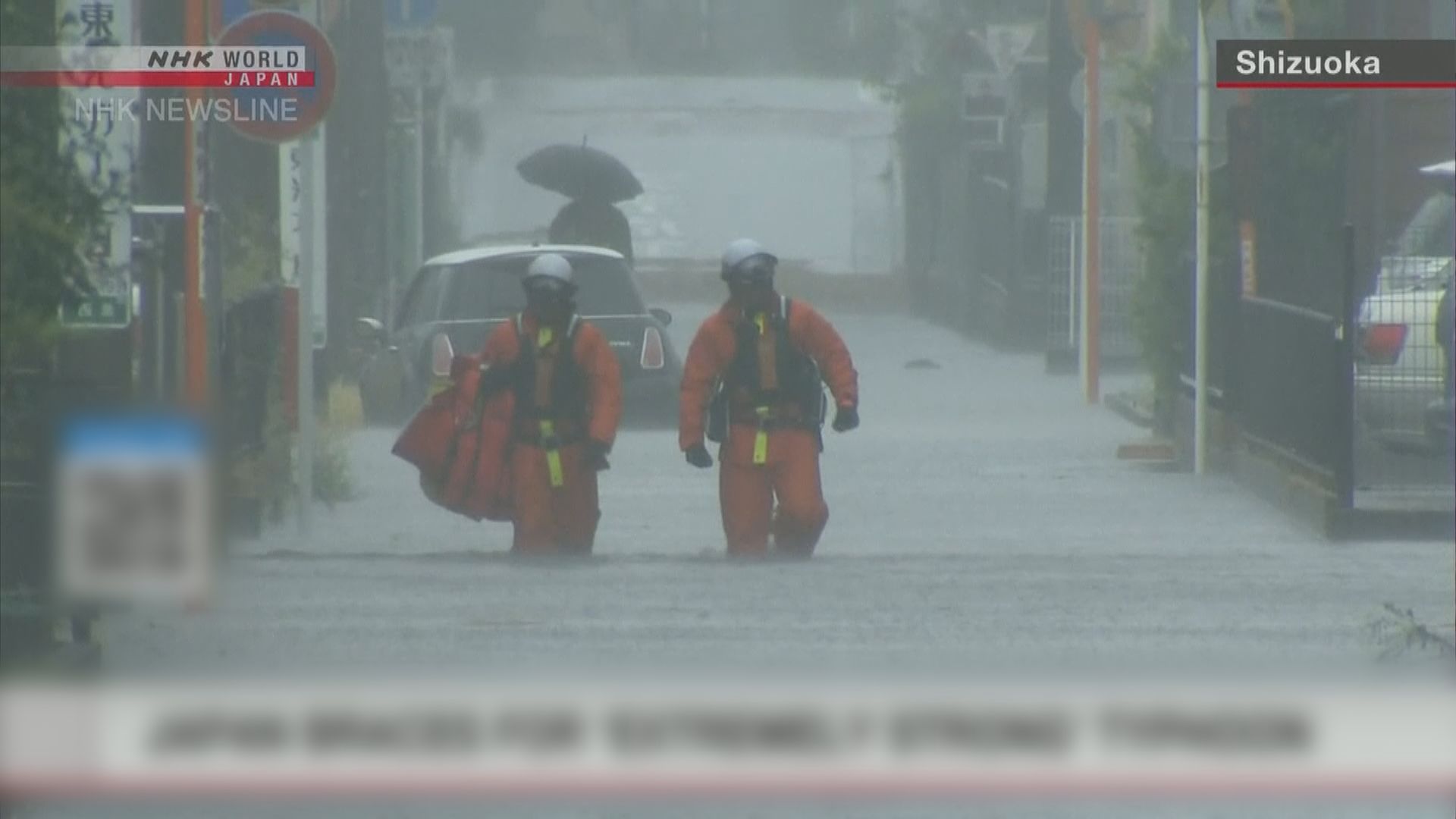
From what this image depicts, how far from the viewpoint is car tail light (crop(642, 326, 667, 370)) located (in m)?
20.3

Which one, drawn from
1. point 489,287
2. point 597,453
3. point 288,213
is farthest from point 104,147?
point 489,287

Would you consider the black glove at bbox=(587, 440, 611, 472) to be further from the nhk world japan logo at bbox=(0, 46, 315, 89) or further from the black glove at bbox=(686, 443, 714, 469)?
the nhk world japan logo at bbox=(0, 46, 315, 89)

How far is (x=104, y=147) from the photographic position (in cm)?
741

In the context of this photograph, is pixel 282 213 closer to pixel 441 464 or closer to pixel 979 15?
pixel 441 464

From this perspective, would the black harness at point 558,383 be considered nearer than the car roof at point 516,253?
Yes

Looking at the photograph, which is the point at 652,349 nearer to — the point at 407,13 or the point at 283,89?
the point at 283,89

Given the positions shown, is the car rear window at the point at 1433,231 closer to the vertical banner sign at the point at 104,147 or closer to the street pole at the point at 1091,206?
the vertical banner sign at the point at 104,147

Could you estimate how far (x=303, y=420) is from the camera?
13852 millimetres

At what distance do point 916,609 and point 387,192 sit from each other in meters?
17.5

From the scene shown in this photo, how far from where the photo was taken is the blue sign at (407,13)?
27.2 metres

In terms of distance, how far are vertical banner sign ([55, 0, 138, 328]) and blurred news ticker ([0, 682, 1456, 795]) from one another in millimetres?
4565

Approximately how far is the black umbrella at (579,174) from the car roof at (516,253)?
5.01 meters

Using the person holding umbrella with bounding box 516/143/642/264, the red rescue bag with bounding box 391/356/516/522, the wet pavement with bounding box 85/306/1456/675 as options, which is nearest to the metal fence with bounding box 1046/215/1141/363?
the person holding umbrella with bounding box 516/143/642/264

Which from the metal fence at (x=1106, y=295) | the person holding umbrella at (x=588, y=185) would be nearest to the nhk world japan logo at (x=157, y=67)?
the person holding umbrella at (x=588, y=185)
